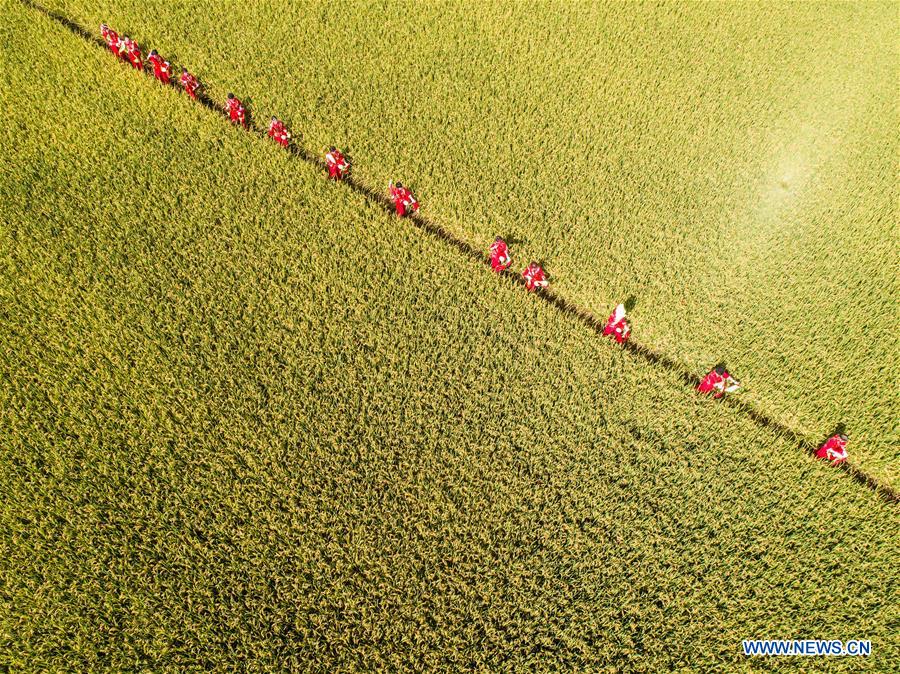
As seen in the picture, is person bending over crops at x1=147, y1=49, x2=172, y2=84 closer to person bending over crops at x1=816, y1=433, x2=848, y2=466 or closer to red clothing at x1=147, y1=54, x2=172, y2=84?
red clothing at x1=147, y1=54, x2=172, y2=84

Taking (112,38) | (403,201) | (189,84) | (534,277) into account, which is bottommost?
(534,277)

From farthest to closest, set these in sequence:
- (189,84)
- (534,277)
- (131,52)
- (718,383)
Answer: (131,52)
(189,84)
(534,277)
(718,383)

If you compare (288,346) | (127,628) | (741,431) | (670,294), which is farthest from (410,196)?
(127,628)

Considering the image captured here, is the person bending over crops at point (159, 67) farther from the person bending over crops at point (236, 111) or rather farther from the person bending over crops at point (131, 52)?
the person bending over crops at point (236, 111)

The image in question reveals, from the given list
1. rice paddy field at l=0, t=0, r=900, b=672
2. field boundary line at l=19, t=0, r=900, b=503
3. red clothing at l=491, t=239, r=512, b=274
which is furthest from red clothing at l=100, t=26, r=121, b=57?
red clothing at l=491, t=239, r=512, b=274

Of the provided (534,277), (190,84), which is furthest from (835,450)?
(190,84)

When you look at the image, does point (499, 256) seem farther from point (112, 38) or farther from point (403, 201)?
point (112, 38)

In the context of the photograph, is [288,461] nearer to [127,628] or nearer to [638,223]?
[127,628]
